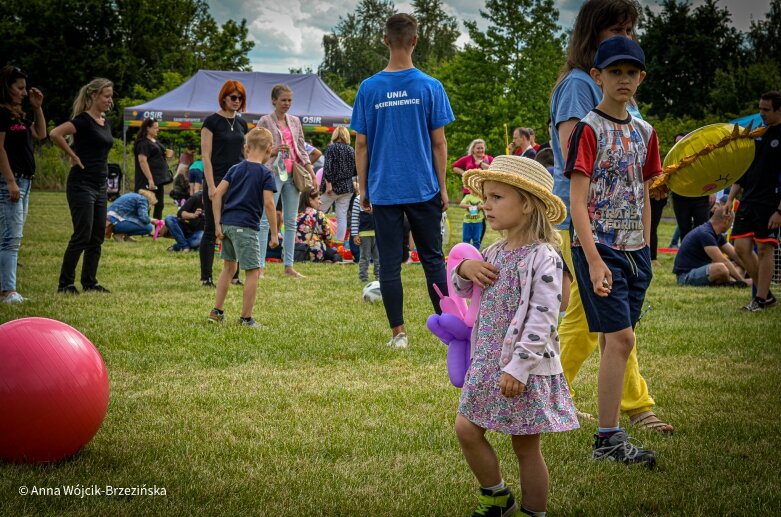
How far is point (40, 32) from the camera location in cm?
5709

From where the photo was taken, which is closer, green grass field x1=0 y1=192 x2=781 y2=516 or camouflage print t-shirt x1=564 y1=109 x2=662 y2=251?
green grass field x1=0 y1=192 x2=781 y2=516

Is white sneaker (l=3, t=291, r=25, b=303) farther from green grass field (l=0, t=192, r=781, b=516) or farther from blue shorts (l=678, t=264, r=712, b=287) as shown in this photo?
blue shorts (l=678, t=264, r=712, b=287)

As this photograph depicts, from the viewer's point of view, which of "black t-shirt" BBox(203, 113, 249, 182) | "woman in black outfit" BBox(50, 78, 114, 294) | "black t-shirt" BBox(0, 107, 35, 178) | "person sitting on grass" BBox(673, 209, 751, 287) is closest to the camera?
"black t-shirt" BBox(0, 107, 35, 178)

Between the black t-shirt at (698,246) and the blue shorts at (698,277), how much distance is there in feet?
0.50

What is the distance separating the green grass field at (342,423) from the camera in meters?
3.61

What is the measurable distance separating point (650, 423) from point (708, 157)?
1604 millimetres

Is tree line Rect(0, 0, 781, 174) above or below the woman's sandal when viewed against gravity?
above

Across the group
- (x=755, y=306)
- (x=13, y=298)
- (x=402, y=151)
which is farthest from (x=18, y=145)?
(x=755, y=306)

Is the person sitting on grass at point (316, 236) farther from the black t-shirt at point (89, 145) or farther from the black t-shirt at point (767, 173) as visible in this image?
the black t-shirt at point (767, 173)

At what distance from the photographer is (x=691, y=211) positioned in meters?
14.3

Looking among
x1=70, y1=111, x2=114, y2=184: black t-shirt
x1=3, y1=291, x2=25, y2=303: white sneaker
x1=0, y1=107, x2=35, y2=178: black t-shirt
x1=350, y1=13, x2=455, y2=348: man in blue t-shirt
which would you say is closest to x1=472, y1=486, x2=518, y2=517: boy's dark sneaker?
x1=350, y1=13, x2=455, y2=348: man in blue t-shirt

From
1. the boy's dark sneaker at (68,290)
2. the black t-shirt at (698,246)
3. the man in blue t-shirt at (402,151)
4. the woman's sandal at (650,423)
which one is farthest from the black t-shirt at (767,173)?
the boy's dark sneaker at (68,290)

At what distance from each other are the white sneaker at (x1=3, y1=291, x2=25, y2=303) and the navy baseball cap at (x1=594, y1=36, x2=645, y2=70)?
22.6 ft

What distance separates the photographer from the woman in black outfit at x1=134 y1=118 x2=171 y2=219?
18.0 m
